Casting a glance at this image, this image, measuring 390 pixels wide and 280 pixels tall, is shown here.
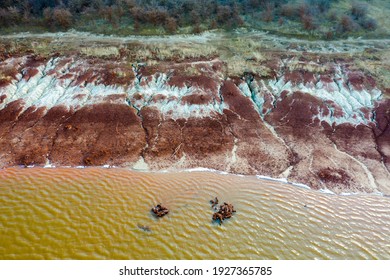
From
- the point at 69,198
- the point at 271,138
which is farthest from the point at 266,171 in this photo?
the point at 69,198

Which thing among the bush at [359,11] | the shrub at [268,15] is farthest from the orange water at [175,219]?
the bush at [359,11]

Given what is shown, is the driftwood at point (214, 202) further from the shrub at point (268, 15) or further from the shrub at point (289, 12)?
the shrub at point (289, 12)

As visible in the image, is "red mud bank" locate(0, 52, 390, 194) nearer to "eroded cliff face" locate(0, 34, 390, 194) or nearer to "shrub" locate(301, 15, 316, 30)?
"eroded cliff face" locate(0, 34, 390, 194)

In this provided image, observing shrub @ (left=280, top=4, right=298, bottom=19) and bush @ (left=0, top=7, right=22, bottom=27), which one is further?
shrub @ (left=280, top=4, right=298, bottom=19)

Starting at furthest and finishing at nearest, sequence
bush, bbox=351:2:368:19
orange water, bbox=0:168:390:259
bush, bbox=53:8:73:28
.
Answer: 1. bush, bbox=351:2:368:19
2. bush, bbox=53:8:73:28
3. orange water, bbox=0:168:390:259

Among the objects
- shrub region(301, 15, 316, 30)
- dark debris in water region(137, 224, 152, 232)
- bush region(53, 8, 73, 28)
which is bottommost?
dark debris in water region(137, 224, 152, 232)

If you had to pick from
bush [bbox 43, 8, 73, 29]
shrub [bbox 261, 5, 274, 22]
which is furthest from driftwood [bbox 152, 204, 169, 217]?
shrub [bbox 261, 5, 274, 22]

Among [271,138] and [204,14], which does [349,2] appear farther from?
[271,138]

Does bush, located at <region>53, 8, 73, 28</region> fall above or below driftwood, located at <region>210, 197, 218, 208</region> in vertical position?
above
